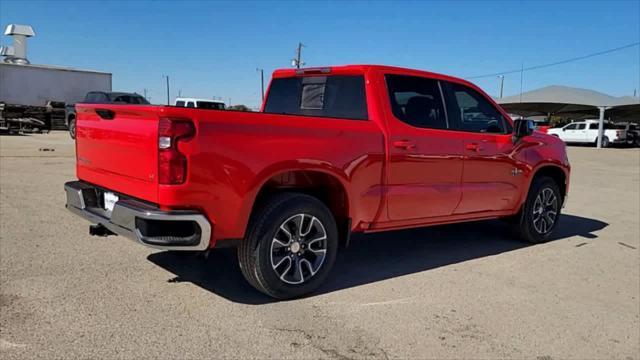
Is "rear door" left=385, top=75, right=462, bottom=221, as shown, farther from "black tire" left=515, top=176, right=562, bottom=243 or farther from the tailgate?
the tailgate

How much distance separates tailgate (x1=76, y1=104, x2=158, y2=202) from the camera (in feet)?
11.8

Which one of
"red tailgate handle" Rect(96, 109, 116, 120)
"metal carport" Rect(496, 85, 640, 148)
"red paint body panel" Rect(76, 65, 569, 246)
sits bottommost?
"red paint body panel" Rect(76, 65, 569, 246)

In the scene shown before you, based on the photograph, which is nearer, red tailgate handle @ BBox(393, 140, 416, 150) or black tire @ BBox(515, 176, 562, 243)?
red tailgate handle @ BBox(393, 140, 416, 150)

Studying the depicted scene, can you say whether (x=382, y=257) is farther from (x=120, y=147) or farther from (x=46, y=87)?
(x=46, y=87)

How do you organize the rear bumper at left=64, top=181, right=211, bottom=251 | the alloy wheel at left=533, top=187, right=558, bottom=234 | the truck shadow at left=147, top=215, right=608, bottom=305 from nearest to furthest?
1. the rear bumper at left=64, top=181, right=211, bottom=251
2. the truck shadow at left=147, top=215, right=608, bottom=305
3. the alloy wheel at left=533, top=187, right=558, bottom=234

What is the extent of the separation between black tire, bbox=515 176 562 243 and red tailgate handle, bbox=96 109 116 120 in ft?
15.5

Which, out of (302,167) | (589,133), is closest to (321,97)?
(302,167)

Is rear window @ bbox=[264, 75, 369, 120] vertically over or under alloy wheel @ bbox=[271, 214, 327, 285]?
over

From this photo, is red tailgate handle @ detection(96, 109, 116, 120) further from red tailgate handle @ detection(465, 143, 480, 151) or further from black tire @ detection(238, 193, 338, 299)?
red tailgate handle @ detection(465, 143, 480, 151)

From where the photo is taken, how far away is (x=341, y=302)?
419 centimetres

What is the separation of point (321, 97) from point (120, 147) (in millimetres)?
2071

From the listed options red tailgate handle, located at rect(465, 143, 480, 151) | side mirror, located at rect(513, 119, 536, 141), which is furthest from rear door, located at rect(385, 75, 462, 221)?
side mirror, located at rect(513, 119, 536, 141)

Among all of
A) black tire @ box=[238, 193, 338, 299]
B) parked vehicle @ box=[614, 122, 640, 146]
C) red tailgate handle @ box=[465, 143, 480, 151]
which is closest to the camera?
black tire @ box=[238, 193, 338, 299]

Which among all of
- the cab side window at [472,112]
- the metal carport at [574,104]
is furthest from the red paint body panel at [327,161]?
the metal carport at [574,104]
